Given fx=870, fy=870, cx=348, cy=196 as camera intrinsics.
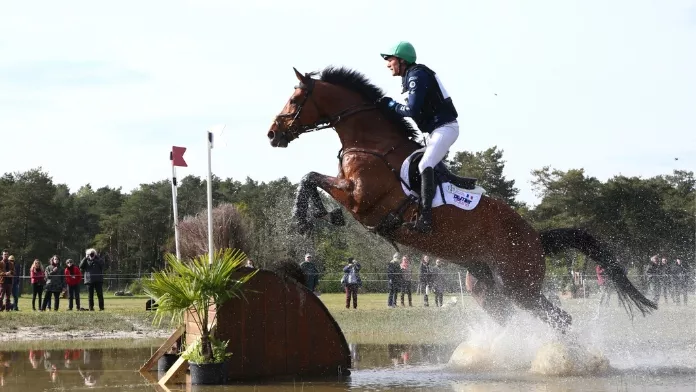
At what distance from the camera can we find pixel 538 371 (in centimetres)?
847

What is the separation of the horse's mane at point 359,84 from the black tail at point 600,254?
74.0 inches

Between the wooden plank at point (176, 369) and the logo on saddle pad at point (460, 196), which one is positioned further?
the logo on saddle pad at point (460, 196)

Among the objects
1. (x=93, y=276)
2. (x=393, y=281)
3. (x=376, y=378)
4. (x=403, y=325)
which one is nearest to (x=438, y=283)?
(x=393, y=281)

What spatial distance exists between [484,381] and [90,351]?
6078 mm

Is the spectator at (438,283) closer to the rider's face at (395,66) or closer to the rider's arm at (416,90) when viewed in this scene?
the rider's face at (395,66)

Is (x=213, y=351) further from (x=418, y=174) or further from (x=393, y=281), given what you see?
(x=393, y=281)

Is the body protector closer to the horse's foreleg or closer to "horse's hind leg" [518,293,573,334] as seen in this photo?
→ the horse's foreleg

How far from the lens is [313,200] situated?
8.22 m

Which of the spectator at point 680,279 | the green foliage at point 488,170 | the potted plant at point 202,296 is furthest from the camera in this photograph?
the green foliage at point 488,170

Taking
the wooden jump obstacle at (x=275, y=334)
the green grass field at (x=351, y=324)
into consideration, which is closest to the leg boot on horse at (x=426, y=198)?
the wooden jump obstacle at (x=275, y=334)

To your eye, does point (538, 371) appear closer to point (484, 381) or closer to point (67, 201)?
point (484, 381)

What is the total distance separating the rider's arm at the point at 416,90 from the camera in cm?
798

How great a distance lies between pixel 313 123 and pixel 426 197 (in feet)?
4.64

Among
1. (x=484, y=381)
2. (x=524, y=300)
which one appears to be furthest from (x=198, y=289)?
(x=524, y=300)
